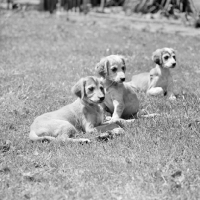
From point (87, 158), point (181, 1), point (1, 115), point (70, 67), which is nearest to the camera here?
point (87, 158)

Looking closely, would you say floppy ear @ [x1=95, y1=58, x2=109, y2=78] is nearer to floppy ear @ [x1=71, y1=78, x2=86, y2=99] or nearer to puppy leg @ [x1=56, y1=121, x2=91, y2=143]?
floppy ear @ [x1=71, y1=78, x2=86, y2=99]

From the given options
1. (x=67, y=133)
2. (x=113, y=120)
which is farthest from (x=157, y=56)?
(x=67, y=133)

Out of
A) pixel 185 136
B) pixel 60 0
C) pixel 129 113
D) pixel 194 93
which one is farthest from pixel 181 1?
pixel 185 136

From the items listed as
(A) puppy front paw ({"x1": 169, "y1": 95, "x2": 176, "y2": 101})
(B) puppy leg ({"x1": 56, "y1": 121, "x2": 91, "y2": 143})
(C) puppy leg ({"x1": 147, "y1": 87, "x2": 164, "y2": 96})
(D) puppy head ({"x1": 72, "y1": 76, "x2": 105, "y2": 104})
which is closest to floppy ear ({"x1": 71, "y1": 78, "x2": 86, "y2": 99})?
(D) puppy head ({"x1": 72, "y1": 76, "x2": 105, "y2": 104})

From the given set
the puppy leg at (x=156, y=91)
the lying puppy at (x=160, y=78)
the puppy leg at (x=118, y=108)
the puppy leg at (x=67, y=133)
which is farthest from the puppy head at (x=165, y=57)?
the puppy leg at (x=67, y=133)

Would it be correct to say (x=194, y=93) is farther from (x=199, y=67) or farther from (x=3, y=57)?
(x=3, y=57)

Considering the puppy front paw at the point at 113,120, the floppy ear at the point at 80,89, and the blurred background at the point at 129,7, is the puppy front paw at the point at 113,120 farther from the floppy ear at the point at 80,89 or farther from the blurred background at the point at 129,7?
the blurred background at the point at 129,7

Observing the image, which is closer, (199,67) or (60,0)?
(199,67)
